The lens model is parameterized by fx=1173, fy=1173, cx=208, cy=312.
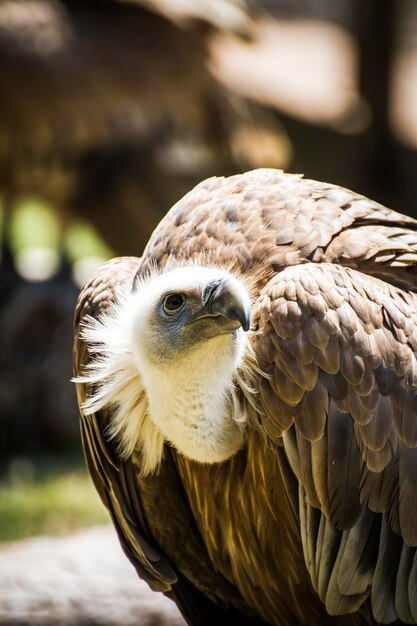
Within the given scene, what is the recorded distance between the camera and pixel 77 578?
5441 mm

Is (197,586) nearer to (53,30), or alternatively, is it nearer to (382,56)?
(53,30)

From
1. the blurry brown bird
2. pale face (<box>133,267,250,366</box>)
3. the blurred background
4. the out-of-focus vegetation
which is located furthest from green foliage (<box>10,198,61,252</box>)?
pale face (<box>133,267,250,366</box>)

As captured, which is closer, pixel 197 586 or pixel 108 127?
pixel 197 586

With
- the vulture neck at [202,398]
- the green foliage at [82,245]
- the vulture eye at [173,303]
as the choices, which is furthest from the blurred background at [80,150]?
the vulture eye at [173,303]

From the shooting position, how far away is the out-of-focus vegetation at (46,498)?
7.88m

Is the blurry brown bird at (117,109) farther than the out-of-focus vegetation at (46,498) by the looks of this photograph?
Yes

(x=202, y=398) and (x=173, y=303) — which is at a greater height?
(x=173, y=303)

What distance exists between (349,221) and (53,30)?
235 inches

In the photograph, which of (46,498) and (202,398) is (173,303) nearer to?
(202,398)

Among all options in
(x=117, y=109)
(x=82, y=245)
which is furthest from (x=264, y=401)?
(x=82, y=245)

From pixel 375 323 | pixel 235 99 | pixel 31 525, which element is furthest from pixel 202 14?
pixel 375 323

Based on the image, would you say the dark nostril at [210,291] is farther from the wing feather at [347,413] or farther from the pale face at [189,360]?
the wing feather at [347,413]

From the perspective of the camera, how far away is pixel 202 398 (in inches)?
158

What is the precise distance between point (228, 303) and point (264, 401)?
1.28ft
